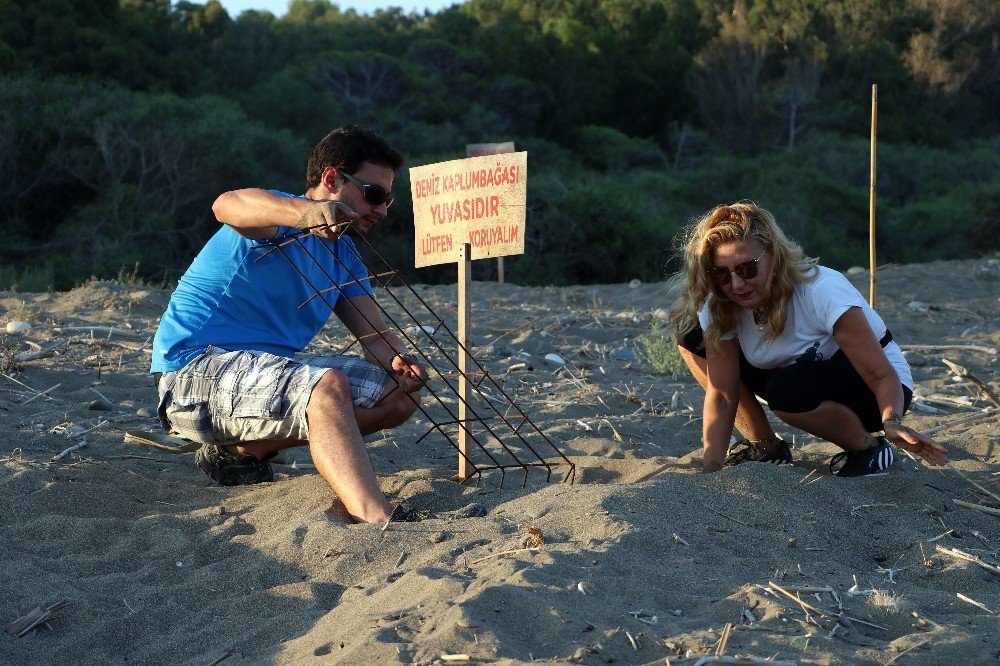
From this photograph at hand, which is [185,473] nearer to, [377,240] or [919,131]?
[377,240]

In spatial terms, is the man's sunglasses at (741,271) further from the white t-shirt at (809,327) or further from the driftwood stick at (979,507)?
the driftwood stick at (979,507)

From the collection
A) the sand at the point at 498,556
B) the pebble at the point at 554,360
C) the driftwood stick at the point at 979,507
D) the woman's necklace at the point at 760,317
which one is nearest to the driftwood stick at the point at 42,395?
the sand at the point at 498,556

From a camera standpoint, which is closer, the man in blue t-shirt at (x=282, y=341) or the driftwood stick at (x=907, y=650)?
the driftwood stick at (x=907, y=650)

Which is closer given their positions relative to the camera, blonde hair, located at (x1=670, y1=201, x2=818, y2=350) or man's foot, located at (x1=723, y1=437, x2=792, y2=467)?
blonde hair, located at (x1=670, y1=201, x2=818, y2=350)

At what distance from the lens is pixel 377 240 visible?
1642cm

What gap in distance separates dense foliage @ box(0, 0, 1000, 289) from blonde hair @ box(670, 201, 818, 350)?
7904mm

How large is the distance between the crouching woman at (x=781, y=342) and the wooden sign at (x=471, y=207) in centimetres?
62

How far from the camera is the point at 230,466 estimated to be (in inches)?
153

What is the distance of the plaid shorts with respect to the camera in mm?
3453

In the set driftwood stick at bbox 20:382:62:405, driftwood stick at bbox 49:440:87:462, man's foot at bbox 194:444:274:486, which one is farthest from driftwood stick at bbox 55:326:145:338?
man's foot at bbox 194:444:274:486

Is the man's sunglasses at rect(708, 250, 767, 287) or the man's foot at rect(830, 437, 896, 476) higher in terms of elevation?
the man's sunglasses at rect(708, 250, 767, 287)

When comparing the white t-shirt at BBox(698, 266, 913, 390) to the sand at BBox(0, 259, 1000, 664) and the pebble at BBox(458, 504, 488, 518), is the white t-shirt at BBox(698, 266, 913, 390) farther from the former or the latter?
the pebble at BBox(458, 504, 488, 518)

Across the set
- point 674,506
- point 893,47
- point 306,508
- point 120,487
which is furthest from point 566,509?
point 893,47

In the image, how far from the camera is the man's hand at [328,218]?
3.23m
